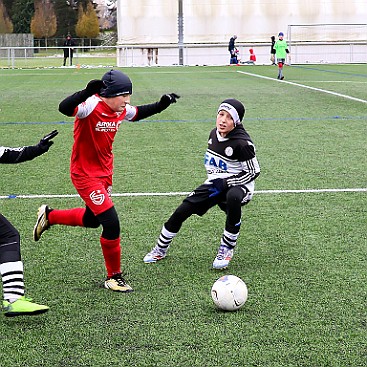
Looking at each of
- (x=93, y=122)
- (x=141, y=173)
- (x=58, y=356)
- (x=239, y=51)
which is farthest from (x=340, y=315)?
(x=239, y=51)

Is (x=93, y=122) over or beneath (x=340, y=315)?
over

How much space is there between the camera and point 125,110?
6195 mm

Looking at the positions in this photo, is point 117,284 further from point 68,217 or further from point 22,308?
point 68,217

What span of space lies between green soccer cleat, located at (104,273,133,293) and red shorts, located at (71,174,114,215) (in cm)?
49

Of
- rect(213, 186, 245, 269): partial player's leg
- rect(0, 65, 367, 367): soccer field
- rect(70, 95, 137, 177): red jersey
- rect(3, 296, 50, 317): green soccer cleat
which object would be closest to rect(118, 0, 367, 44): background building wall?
rect(0, 65, 367, 367): soccer field

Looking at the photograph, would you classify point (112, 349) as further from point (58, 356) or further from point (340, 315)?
point (340, 315)

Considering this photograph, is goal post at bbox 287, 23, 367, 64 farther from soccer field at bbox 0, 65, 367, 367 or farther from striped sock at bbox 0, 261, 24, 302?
striped sock at bbox 0, 261, 24, 302

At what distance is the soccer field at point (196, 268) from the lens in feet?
14.8

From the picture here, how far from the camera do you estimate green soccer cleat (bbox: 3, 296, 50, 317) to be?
16.3 feet

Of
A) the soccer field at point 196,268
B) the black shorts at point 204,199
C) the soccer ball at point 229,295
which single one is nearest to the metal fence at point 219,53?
the soccer field at point 196,268

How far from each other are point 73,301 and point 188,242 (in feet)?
5.82

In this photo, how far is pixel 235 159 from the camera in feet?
20.7

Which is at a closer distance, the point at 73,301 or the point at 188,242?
the point at 73,301

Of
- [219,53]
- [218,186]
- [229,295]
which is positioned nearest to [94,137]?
[218,186]
